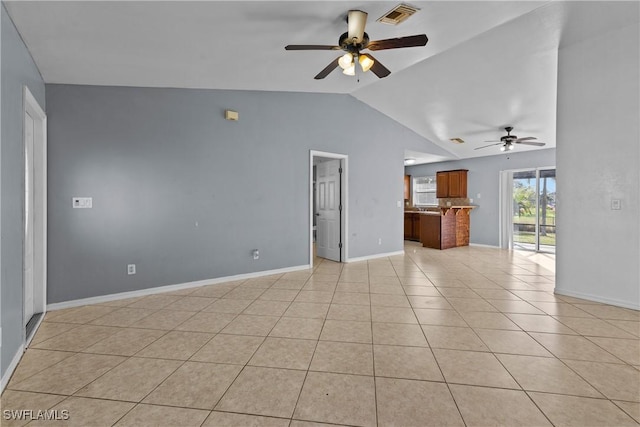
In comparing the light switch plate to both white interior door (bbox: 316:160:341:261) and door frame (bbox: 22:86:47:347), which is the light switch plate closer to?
door frame (bbox: 22:86:47:347)

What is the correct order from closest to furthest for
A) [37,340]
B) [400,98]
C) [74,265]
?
[37,340], [74,265], [400,98]

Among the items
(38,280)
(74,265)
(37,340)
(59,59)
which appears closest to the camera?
(37,340)

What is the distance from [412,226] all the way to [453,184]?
1.71 m

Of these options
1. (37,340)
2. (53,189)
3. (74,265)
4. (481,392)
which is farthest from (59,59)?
(481,392)

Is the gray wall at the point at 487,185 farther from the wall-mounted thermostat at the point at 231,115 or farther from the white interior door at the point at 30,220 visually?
the white interior door at the point at 30,220

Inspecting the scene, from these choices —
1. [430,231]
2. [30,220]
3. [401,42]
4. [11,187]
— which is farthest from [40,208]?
[430,231]

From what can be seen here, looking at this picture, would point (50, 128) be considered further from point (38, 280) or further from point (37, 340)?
point (37, 340)

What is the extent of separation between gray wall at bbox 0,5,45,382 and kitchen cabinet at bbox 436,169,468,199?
8750mm

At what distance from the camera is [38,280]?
321cm

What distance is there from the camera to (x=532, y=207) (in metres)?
7.56

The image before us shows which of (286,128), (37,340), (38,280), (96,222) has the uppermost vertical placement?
(286,128)

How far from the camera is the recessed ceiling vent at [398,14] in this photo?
268cm

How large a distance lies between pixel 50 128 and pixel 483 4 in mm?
4671

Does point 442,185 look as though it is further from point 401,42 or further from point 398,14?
point 401,42
